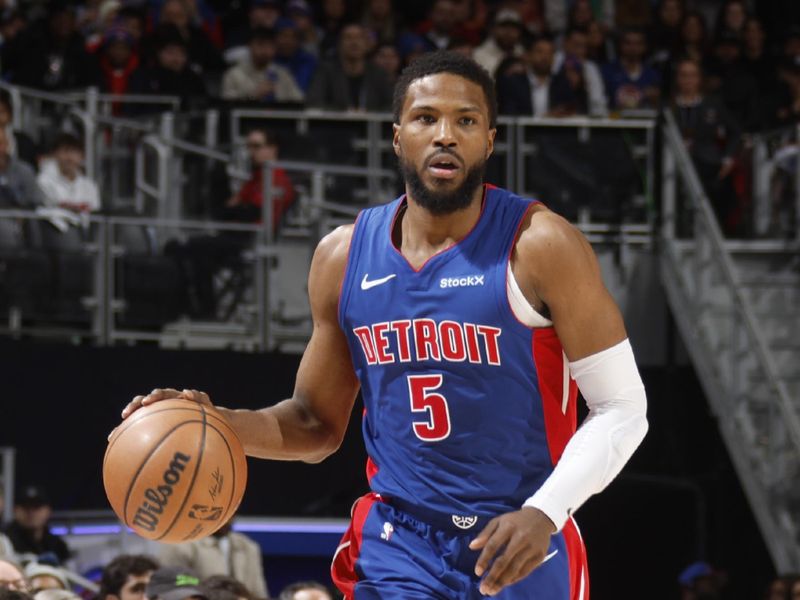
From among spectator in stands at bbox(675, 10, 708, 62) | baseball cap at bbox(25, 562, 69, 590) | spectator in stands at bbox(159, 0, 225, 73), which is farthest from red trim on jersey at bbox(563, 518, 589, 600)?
spectator in stands at bbox(675, 10, 708, 62)

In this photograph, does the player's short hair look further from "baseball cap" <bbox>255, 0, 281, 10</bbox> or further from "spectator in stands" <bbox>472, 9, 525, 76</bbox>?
"baseball cap" <bbox>255, 0, 281, 10</bbox>

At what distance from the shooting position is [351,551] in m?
4.52

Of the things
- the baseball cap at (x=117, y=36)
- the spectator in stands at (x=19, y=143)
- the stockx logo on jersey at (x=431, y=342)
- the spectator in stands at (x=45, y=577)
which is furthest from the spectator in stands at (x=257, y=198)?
the stockx logo on jersey at (x=431, y=342)

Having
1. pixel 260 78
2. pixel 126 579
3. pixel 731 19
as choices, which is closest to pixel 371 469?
pixel 126 579

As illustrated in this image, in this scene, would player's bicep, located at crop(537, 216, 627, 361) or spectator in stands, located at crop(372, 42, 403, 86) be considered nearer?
player's bicep, located at crop(537, 216, 627, 361)

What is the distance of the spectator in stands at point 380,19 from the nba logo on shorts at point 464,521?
1076cm

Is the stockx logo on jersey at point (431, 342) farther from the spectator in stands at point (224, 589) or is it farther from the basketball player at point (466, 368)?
the spectator in stands at point (224, 589)

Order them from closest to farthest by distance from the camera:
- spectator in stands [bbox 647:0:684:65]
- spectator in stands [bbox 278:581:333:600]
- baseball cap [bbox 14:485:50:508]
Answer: spectator in stands [bbox 278:581:333:600]
baseball cap [bbox 14:485:50:508]
spectator in stands [bbox 647:0:684:65]

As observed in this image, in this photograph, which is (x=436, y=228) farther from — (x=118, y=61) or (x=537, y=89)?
(x=118, y=61)

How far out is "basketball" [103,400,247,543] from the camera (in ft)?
14.2

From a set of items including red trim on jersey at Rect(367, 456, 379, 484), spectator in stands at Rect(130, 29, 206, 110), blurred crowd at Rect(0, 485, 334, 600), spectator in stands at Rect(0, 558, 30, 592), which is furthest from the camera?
spectator in stands at Rect(130, 29, 206, 110)

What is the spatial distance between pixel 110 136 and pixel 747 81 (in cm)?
546

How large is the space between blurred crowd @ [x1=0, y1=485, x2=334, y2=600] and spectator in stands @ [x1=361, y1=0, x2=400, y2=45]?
18.6 ft

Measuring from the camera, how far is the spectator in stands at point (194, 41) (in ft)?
46.6
